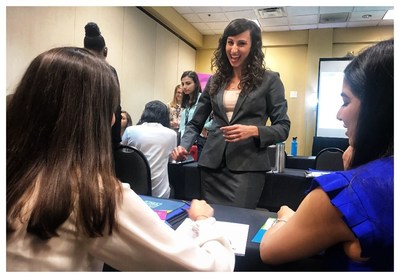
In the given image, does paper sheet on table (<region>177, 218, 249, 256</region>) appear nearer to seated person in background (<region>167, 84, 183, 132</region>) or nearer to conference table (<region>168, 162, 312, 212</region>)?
conference table (<region>168, 162, 312, 212</region>)

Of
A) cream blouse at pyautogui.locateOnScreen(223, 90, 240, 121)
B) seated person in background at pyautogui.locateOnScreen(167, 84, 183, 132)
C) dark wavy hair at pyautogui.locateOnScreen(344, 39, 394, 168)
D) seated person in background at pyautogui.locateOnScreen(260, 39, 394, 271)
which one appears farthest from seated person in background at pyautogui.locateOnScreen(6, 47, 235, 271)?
seated person in background at pyautogui.locateOnScreen(167, 84, 183, 132)

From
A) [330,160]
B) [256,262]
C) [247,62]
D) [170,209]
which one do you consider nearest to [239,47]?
[247,62]

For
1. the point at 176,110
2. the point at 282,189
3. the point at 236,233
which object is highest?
the point at 176,110

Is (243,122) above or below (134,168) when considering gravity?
above

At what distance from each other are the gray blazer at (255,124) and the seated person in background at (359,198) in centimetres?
60

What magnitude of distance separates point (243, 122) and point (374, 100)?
71cm

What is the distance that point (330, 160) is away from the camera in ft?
7.50

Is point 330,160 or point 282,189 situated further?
point 330,160

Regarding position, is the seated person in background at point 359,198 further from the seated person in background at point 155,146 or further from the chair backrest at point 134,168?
the seated person in background at point 155,146

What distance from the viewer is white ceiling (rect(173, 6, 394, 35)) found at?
4.59m

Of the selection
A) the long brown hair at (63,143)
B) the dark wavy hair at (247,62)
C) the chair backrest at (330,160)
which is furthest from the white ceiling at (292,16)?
the long brown hair at (63,143)

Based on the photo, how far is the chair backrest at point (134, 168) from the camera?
5.31 ft

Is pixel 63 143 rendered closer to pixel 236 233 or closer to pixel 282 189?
pixel 236 233

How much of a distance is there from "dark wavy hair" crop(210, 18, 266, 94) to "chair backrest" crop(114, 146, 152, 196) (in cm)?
55
